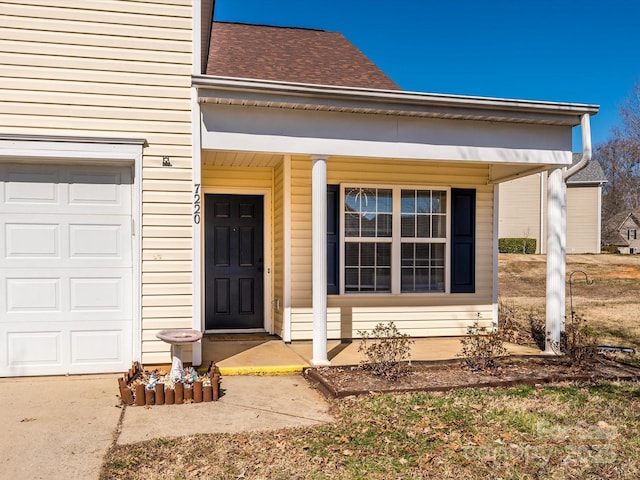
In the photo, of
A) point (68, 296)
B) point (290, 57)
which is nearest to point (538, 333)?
point (290, 57)

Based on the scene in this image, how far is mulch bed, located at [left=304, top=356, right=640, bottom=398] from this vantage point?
5328mm

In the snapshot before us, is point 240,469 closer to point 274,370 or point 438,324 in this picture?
point 274,370

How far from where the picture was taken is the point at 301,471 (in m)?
3.55

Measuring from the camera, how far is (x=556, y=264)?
6727mm

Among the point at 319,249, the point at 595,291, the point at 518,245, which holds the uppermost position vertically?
the point at 518,245

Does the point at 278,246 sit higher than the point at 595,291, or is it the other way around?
the point at 278,246

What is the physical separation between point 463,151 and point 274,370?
132 inches

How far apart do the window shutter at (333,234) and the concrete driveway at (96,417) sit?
7.58 feet

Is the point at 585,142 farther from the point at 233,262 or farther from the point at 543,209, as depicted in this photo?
the point at 543,209

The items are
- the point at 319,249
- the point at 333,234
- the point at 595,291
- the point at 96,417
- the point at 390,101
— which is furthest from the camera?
the point at 595,291

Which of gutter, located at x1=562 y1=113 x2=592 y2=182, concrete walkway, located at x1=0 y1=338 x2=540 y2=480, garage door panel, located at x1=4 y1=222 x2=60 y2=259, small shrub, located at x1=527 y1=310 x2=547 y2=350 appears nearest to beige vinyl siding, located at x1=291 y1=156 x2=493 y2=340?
small shrub, located at x1=527 y1=310 x2=547 y2=350

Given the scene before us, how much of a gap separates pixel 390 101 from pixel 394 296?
3.17 m

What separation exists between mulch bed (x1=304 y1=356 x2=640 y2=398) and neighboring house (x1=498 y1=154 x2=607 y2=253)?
1982 centimetres

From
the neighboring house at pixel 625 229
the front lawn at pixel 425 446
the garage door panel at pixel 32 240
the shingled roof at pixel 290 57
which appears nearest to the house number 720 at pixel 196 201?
the garage door panel at pixel 32 240
